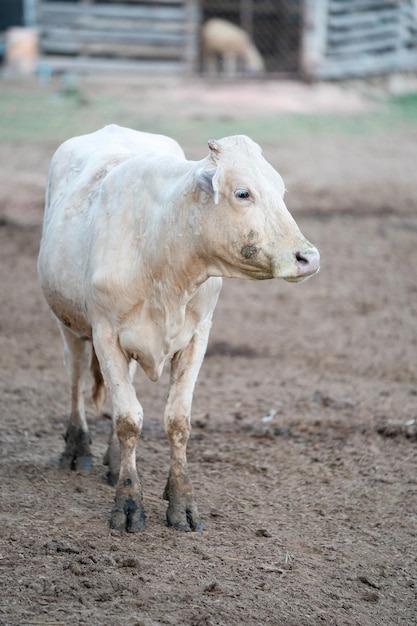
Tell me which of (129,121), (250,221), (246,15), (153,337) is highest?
(250,221)

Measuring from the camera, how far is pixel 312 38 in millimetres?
18297

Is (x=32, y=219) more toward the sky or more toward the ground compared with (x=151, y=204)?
more toward the ground

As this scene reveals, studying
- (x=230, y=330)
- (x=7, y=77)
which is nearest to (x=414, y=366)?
(x=230, y=330)

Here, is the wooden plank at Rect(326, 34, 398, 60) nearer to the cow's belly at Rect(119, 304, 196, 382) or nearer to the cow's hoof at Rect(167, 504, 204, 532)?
the cow's belly at Rect(119, 304, 196, 382)

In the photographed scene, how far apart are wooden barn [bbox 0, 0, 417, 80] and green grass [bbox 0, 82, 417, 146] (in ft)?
6.21

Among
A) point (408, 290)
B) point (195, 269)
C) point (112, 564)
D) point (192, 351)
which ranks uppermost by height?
point (195, 269)

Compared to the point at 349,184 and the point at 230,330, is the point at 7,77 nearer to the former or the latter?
the point at 349,184

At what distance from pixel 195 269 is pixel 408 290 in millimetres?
5040

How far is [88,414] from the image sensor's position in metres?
6.01

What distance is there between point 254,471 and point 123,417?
3.77 ft

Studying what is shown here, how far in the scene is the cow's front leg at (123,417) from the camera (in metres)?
4.32

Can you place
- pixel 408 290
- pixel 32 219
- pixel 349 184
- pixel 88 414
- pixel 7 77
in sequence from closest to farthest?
pixel 88 414 → pixel 408 290 → pixel 32 219 → pixel 349 184 → pixel 7 77

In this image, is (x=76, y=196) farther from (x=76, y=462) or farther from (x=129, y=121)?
(x=129, y=121)

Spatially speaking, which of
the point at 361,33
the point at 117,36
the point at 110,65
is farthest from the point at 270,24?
the point at 110,65
